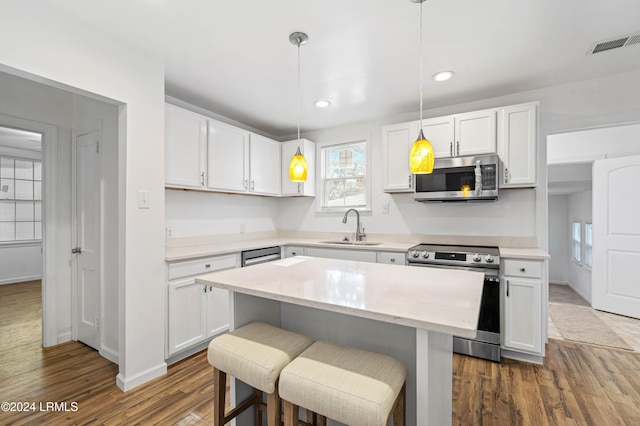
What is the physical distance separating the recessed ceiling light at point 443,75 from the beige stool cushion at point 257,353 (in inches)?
97.9

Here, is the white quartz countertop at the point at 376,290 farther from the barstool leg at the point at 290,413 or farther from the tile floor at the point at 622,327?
the tile floor at the point at 622,327

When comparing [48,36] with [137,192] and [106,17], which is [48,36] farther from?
[137,192]

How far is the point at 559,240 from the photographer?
5.89 meters

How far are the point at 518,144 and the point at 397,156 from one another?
1.15 metres

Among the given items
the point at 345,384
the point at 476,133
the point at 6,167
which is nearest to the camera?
the point at 345,384

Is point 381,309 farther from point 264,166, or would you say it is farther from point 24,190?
point 24,190

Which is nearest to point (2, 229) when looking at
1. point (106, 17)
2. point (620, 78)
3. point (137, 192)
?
point (137, 192)

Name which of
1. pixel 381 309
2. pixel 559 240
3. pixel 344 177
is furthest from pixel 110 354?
pixel 559 240

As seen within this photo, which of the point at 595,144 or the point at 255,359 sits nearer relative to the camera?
the point at 255,359

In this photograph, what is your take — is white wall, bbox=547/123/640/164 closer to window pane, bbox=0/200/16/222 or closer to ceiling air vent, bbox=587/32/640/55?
ceiling air vent, bbox=587/32/640/55

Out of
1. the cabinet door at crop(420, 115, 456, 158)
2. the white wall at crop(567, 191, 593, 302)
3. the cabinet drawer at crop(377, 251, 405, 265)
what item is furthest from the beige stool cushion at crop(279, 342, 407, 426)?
the white wall at crop(567, 191, 593, 302)

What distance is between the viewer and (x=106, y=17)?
1.88 meters

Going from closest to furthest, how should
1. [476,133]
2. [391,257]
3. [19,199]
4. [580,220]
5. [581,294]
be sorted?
[476,133] < [391,257] < [581,294] < [580,220] < [19,199]

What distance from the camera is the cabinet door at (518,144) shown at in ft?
8.87
